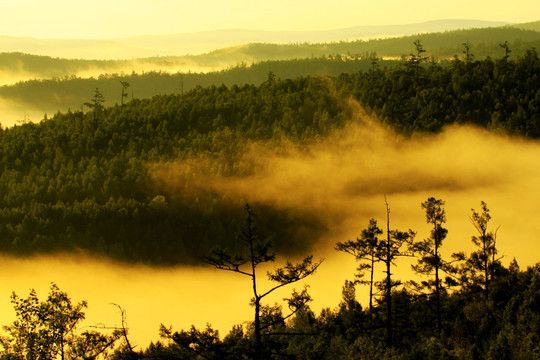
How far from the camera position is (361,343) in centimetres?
3441

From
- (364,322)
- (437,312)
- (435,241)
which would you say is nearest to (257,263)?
(435,241)

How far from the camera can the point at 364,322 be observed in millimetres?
58219

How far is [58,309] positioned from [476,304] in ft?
104

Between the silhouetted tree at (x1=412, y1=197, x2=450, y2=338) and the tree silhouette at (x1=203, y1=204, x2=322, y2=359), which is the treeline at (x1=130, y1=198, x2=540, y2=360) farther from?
the tree silhouette at (x1=203, y1=204, x2=322, y2=359)

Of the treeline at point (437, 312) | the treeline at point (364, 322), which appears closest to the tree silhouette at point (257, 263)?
the treeline at point (364, 322)

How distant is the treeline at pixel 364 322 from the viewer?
26.0 meters

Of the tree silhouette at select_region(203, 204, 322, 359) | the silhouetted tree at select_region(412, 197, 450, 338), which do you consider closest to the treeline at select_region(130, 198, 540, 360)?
the silhouetted tree at select_region(412, 197, 450, 338)

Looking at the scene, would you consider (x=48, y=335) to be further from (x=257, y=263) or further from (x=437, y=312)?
(x=437, y=312)

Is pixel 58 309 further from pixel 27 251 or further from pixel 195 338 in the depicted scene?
pixel 27 251

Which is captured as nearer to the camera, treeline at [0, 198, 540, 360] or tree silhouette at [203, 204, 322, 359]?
tree silhouette at [203, 204, 322, 359]

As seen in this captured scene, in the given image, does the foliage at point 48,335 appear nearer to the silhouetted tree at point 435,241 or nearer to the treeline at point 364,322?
the treeline at point 364,322

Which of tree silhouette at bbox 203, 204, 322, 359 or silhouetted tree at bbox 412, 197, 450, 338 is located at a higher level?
tree silhouette at bbox 203, 204, 322, 359

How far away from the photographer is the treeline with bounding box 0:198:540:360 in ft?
85.4

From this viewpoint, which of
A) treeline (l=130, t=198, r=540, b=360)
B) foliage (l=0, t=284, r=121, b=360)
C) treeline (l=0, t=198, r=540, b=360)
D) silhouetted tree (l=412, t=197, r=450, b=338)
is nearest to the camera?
treeline (l=0, t=198, r=540, b=360)
